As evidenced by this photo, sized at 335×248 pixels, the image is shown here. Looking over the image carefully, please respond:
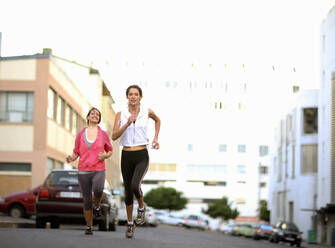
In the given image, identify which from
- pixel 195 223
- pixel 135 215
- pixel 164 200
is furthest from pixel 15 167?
pixel 164 200

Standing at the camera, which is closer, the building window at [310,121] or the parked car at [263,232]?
the parked car at [263,232]

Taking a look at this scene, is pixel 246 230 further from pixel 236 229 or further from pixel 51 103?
pixel 51 103

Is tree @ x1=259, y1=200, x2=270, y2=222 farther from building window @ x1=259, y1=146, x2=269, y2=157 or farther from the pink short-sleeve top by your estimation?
the pink short-sleeve top

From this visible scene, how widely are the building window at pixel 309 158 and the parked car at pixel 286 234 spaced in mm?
14570

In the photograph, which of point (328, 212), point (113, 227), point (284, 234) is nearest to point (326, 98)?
point (328, 212)

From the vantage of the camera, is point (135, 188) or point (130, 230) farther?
point (130, 230)

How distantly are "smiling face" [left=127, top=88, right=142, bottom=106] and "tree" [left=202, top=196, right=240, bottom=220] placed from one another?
101675mm

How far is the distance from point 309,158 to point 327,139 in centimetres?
813

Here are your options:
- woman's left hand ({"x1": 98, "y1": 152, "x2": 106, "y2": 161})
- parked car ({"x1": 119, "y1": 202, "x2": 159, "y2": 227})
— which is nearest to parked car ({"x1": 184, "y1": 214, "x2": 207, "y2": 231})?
parked car ({"x1": 119, "y1": 202, "x2": 159, "y2": 227})

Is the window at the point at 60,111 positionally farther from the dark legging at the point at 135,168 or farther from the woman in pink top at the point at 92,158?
the dark legging at the point at 135,168

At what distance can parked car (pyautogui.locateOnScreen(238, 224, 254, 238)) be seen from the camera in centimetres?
6389

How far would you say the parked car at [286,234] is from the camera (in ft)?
148

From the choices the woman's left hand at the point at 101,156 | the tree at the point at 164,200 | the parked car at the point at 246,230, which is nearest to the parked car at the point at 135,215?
the parked car at the point at 246,230

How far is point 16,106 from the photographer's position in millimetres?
42594
